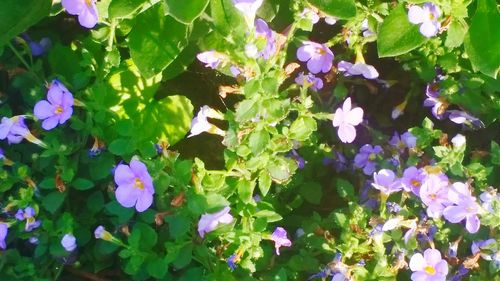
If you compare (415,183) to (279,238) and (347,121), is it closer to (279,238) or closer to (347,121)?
(347,121)

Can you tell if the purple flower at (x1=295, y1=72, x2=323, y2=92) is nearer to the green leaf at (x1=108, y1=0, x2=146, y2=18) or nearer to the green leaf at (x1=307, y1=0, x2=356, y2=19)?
the green leaf at (x1=307, y1=0, x2=356, y2=19)

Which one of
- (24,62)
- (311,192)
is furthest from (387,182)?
(24,62)

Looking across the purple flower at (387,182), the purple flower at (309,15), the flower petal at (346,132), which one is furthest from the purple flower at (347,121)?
the purple flower at (309,15)

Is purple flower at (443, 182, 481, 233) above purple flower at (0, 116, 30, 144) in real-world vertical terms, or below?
below

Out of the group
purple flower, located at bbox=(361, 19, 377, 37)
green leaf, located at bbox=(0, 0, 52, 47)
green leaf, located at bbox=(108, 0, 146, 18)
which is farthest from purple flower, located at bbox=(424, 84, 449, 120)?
green leaf, located at bbox=(0, 0, 52, 47)

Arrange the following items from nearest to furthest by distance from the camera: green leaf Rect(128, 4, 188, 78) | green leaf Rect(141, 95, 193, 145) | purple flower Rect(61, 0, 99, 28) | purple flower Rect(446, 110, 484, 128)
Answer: purple flower Rect(61, 0, 99, 28) < green leaf Rect(128, 4, 188, 78) < purple flower Rect(446, 110, 484, 128) < green leaf Rect(141, 95, 193, 145)

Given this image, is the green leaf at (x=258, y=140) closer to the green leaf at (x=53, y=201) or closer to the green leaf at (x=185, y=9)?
the green leaf at (x=185, y=9)

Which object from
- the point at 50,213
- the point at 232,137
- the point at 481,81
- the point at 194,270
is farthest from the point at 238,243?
the point at 481,81

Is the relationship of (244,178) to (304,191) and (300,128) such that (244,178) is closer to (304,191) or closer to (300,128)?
(300,128)

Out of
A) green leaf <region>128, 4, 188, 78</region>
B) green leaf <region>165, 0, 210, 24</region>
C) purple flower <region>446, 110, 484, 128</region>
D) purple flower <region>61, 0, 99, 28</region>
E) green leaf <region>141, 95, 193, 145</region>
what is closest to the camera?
green leaf <region>165, 0, 210, 24</region>
